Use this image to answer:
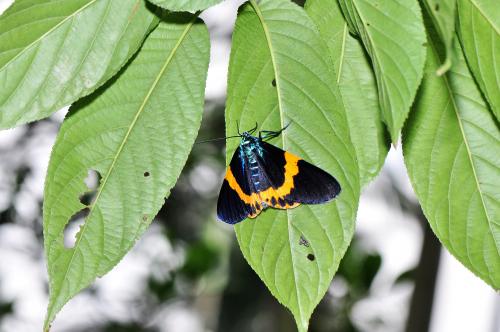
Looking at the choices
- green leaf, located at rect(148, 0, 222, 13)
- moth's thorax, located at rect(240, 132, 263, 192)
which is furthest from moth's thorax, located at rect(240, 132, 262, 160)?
green leaf, located at rect(148, 0, 222, 13)

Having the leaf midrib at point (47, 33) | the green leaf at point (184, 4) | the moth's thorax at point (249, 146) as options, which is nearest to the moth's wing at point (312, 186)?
the moth's thorax at point (249, 146)

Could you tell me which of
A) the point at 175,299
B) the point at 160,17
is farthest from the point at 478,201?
the point at 175,299

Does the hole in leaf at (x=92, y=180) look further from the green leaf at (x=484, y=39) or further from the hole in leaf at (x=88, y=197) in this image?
the green leaf at (x=484, y=39)

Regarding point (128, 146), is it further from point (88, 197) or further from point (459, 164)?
point (459, 164)

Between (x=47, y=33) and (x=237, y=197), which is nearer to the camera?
(x=47, y=33)

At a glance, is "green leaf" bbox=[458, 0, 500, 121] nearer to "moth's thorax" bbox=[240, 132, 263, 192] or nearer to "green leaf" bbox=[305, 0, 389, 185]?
"green leaf" bbox=[305, 0, 389, 185]

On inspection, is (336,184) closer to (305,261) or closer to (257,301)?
(305,261)

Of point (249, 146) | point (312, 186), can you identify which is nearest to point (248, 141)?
point (249, 146)

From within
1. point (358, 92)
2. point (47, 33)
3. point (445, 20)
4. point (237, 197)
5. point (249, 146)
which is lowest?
point (237, 197)
